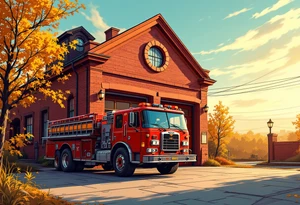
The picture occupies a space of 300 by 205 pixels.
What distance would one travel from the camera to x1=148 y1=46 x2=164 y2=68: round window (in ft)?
68.6

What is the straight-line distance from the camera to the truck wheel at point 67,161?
49.8ft

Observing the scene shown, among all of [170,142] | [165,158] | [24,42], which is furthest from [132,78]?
[24,42]

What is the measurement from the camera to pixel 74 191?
888 centimetres

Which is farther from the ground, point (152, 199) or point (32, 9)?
point (32, 9)

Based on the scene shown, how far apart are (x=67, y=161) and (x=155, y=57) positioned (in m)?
9.28

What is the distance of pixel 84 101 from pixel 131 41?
492 cm

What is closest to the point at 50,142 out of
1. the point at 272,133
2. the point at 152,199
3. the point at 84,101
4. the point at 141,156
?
the point at 84,101

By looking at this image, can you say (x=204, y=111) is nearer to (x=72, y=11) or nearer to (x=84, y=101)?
(x=84, y=101)

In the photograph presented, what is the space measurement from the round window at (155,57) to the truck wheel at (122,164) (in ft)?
30.6

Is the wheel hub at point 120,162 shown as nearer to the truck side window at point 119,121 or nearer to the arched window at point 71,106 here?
the truck side window at point 119,121

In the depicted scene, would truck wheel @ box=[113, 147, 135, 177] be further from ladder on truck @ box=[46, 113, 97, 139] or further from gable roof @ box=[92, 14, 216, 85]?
gable roof @ box=[92, 14, 216, 85]

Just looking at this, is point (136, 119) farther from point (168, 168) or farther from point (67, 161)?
point (67, 161)

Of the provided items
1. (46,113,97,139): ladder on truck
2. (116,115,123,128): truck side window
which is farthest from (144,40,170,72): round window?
(116,115,123,128): truck side window

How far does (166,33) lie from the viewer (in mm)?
21734
